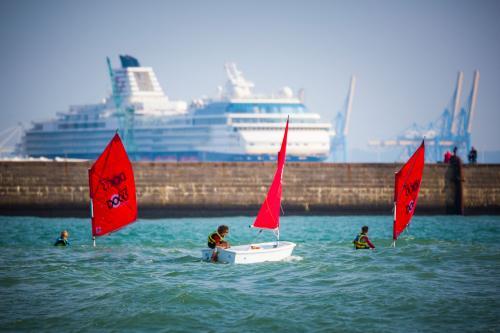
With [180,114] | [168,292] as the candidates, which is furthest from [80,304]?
[180,114]

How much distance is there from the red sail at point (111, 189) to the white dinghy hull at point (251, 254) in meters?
3.47

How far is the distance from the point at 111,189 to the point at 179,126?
89979 mm

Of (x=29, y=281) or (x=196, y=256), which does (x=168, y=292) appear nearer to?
(x=29, y=281)

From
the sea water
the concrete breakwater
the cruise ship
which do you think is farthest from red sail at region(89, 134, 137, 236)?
the cruise ship

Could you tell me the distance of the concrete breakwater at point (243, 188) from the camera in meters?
37.4

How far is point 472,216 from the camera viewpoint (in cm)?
3906

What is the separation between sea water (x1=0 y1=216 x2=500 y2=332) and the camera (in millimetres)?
15102

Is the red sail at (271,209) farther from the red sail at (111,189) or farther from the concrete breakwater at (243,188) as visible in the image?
the concrete breakwater at (243,188)

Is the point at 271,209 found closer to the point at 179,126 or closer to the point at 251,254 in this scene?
the point at 251,254

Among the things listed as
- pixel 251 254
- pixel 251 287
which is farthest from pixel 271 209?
pixel 251 287

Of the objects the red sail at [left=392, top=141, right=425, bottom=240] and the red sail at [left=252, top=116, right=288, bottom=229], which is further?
the red sail at [left=392, top=141, right=425, bottom=240]

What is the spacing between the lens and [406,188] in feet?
78.3

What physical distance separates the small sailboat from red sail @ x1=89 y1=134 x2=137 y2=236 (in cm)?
347

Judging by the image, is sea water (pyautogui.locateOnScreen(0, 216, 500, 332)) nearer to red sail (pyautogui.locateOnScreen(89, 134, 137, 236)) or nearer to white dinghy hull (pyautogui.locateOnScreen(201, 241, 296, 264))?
white dinghy hull (pyautogui.locateOnScreen(201, 241, 296, 264))
